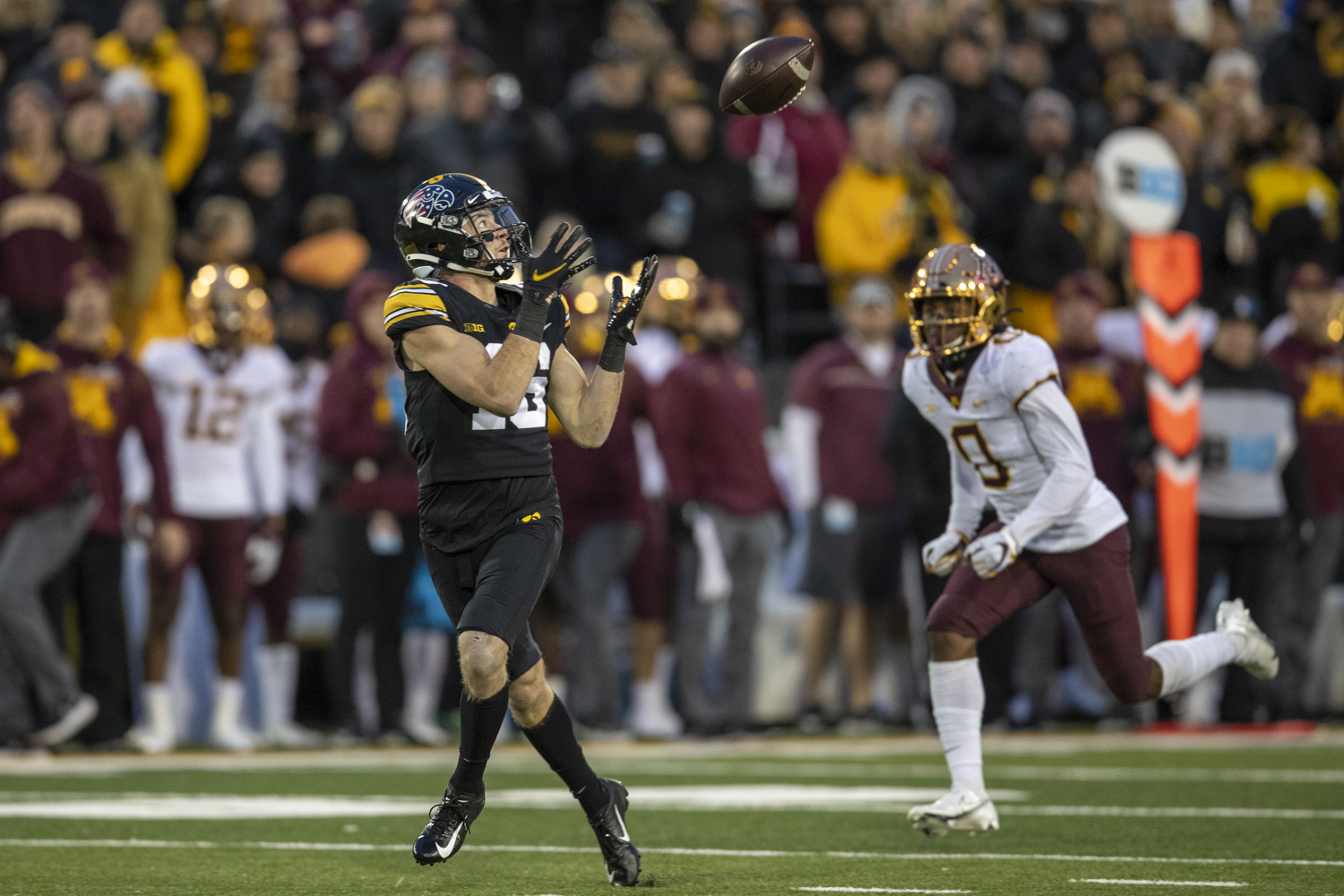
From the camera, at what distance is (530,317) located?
5371 millimetres

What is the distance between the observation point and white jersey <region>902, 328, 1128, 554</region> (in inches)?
254

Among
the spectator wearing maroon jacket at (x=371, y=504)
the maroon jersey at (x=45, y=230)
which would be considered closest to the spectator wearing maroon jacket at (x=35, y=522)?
the maroon jersey at (x=45, y=230)

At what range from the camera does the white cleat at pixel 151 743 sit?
10141 mm

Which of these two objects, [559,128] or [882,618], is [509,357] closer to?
[882,618]

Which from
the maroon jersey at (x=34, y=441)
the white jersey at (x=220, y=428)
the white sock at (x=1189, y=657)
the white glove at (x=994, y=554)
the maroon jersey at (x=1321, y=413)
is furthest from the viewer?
the maroon jersey at (x=1321, y=413)

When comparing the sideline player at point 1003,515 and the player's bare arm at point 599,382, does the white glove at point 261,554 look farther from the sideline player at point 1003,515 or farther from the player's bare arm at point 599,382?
the player's bare arm at point 599,382

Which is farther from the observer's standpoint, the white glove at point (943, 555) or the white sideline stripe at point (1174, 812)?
the white sideline stripe at point (1174, 812)

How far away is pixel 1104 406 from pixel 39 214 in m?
5.84

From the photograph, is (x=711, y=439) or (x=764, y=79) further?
(x=711, y=439)

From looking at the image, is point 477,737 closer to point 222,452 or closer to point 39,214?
point 222,452

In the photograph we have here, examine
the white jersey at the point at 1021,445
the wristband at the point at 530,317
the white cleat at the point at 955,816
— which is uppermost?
the wristband at the point at 530,317

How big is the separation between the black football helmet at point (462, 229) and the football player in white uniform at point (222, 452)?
5076 mm

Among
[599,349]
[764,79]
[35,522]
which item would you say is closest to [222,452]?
[35,522]

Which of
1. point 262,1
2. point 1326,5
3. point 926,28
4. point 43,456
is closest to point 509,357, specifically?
point 43,456
